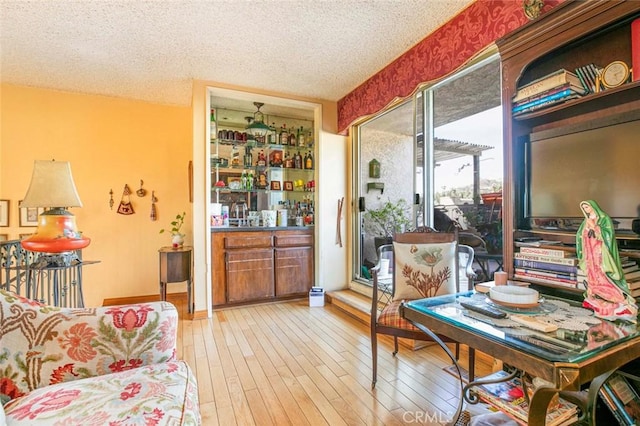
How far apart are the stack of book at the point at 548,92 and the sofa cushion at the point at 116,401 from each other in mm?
2086

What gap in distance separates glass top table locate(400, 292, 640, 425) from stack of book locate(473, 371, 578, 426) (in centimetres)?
7

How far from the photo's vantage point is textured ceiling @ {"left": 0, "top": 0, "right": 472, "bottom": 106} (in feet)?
6.82

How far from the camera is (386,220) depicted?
11.7 ft

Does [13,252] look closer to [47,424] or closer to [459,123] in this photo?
[47,424]

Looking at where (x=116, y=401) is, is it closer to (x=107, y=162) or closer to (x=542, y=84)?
(x=542, y=84)

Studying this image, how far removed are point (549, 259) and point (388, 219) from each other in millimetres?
2062

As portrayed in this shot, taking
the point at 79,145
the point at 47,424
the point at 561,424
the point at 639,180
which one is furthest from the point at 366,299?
the point at 79,145

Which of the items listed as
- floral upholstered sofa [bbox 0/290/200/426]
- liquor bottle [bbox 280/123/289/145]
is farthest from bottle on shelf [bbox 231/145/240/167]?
floral upholstered sofa [bbox 0/290/200/426]

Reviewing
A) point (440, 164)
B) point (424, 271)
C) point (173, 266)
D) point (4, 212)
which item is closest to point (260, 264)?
point (173, 266)

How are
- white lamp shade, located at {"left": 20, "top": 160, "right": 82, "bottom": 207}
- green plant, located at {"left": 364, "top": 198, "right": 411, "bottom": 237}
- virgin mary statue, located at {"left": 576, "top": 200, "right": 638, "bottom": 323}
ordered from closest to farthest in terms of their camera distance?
virgin mary statue, located at {"left": 576, "top": 200, "right": 638, "bottom": 323}
white lamp shade, located at {"left": 20, "top": 160, "right": 82, "bottom": 207}
green plant, located at {"left": 364, "top": 198, "right": 411, "bottom": 237}

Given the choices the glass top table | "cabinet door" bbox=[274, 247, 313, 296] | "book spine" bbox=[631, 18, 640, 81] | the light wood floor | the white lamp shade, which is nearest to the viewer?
the glass top table

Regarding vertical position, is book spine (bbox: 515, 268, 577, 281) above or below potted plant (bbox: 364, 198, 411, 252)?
below

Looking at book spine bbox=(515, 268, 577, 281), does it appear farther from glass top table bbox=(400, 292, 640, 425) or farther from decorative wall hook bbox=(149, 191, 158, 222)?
decorative wall hook bbox=(149, 191, 158, 222)

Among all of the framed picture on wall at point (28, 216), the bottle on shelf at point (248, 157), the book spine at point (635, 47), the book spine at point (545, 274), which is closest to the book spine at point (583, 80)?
the book spine at point (635, 47)
